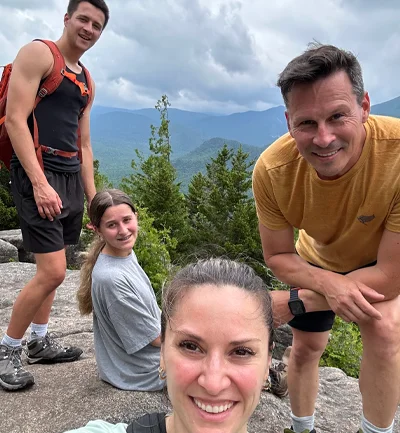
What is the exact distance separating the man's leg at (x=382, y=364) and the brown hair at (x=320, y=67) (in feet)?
4.11

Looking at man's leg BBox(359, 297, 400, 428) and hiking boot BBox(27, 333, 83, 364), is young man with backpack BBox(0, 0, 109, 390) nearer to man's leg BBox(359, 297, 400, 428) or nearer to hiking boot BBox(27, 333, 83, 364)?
hiking boot BBox(27, 333, 83, 364)

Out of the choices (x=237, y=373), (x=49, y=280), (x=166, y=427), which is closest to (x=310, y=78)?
(x=237, y=373)

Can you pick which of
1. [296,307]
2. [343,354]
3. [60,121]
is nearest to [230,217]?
[343,354]

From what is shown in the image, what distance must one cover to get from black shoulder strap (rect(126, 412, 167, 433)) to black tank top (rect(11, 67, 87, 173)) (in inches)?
93.8

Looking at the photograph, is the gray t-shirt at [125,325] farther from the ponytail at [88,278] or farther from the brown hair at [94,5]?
the brown hair at [94,5]

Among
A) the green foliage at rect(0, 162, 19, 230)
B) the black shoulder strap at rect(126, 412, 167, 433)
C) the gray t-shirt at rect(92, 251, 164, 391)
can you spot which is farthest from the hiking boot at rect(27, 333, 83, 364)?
the green foliage at rect(0, 162, 19, 230)

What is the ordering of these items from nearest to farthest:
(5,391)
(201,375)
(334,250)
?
1. (201,375)
2. (334,250)
3. (5,391)

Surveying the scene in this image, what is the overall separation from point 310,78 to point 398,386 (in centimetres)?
183

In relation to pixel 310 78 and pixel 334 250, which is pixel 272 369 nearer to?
pixel 334 250

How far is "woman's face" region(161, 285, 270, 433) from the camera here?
1.62 metres

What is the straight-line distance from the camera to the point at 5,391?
3494 millimetres

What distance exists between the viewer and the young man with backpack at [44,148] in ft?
11.2

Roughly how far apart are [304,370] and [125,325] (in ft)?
4.39

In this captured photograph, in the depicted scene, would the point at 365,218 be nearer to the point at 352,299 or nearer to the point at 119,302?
the point at 352,299
